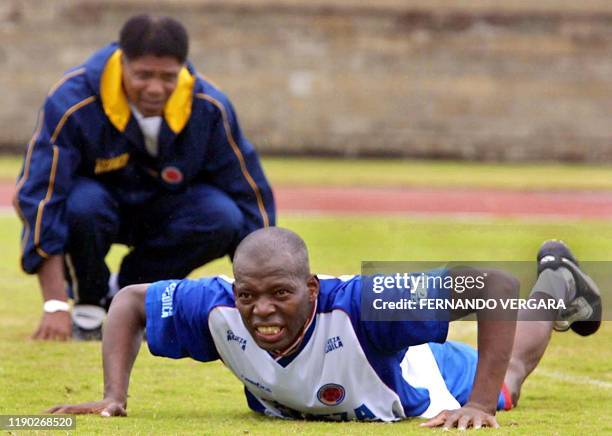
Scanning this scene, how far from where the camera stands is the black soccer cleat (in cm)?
639

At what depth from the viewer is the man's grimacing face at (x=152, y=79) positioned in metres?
7.50

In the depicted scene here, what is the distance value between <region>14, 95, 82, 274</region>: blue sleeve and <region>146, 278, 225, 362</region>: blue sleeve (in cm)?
217

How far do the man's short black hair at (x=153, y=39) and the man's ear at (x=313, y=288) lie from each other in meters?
2.57

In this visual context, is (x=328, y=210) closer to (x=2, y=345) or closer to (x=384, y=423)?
(x=2, y=345)

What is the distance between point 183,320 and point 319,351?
539mm

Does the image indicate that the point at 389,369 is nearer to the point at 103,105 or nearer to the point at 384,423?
the point at 384,423

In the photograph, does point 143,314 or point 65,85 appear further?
point 65,85

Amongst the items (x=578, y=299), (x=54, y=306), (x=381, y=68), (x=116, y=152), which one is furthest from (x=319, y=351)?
(x=381, y=68)

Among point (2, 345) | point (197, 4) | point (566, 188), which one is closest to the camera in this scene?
point (2, 345)

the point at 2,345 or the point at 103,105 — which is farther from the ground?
the point at 103,105

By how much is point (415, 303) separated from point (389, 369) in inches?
13.9

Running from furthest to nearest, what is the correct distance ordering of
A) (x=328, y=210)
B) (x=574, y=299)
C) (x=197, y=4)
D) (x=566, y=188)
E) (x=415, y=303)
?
(x=197, y=4), (x=566, y=188), (x=328, y=210), (x=574, y=299), (x=415, y=303)

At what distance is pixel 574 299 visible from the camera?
21.0 ft

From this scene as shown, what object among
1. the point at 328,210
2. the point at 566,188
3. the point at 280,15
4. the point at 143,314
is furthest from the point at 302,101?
the point at 143,314
